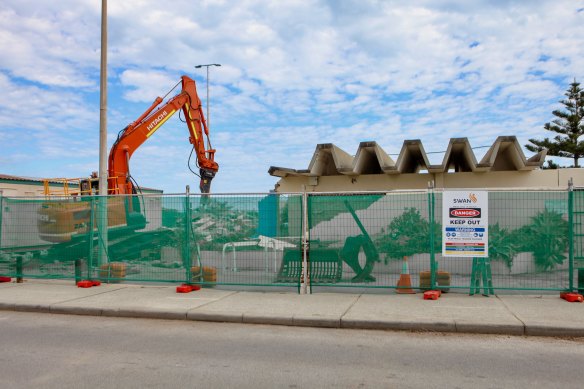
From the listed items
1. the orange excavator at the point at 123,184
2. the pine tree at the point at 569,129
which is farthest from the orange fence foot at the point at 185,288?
the pine tree at the point at 569,129

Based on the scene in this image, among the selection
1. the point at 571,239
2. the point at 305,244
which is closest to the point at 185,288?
the point at 305,244

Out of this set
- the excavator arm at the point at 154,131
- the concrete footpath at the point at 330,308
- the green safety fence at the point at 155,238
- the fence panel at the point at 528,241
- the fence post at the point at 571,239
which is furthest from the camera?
the excavator arm at the point at 154,131

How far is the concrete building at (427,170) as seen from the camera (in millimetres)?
23062

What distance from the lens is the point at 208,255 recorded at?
1107cm

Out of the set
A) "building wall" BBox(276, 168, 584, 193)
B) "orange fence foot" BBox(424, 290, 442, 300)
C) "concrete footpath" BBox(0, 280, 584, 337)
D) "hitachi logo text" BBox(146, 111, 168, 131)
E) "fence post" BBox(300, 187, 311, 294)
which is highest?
"hitachi logo text" BBox(146, 111, 168, 131)

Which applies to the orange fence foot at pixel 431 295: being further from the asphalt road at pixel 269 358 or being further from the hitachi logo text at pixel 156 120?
the hitachi logo text at pixel 156 120

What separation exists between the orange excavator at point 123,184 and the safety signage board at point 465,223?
660 centimetres

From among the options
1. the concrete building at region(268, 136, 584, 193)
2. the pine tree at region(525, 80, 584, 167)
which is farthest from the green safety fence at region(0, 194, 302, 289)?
the pine tree at region(525, 80, 584, 167)

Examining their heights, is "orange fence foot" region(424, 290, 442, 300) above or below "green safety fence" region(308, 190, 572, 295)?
below

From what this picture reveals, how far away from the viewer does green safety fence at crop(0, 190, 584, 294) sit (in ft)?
31.8

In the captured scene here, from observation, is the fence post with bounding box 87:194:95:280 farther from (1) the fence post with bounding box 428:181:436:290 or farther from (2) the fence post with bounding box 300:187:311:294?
(1) the fence post with bounding box 428:181:436:290

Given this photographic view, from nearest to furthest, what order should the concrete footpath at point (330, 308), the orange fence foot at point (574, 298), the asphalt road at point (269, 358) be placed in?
1. the asphalt road at point (269, 358)
2. the concrete footpath at point (330, 308)
3. the orange fence foot at point (574, 298)

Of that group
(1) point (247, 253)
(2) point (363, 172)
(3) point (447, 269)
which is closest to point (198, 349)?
(1) point (247, 253)

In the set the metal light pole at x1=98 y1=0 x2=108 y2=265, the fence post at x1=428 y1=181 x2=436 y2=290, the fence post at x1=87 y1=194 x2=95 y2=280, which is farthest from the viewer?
the metal light pole at x1=98 y1=0 x2=108 y2=265
